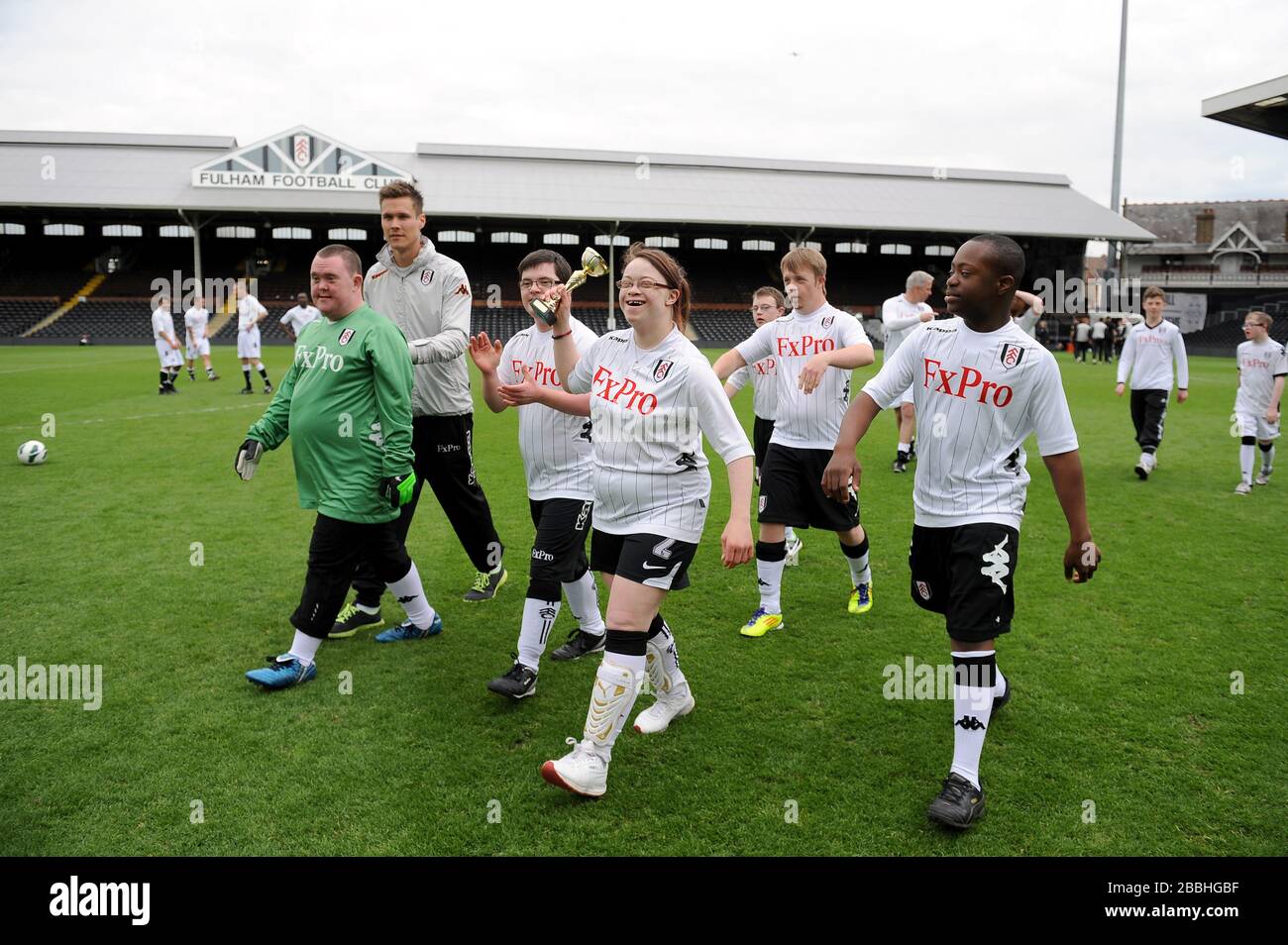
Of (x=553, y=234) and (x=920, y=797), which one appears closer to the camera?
(x=920, y=797)

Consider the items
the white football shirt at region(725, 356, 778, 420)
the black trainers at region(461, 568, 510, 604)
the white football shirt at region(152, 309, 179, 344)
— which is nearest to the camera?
the black trainers at region(461, 568, 510, 604)

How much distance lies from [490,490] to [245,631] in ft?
14.2

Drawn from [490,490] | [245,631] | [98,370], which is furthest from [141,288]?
[245,631]

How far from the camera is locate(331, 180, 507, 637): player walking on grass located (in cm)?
502

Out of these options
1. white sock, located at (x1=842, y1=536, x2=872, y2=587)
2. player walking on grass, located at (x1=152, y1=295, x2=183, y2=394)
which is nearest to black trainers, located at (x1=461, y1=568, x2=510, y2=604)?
white sock, located at (x1=842, y1=536, x2=872, y2=587)

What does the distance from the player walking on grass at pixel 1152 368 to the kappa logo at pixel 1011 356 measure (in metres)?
8.10

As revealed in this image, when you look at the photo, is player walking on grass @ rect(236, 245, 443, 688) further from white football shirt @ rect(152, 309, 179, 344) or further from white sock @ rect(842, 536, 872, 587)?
white football shirt @ rect(152, 309, 179, 344)

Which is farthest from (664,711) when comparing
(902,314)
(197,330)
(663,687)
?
(197,330)

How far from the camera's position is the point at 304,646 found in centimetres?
466

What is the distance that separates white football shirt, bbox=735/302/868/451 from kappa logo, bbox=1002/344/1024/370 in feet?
6.31

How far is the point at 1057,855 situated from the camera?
320cm

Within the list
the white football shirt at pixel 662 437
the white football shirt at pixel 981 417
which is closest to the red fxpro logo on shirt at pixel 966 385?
the white football shirt at pixel 981 417
